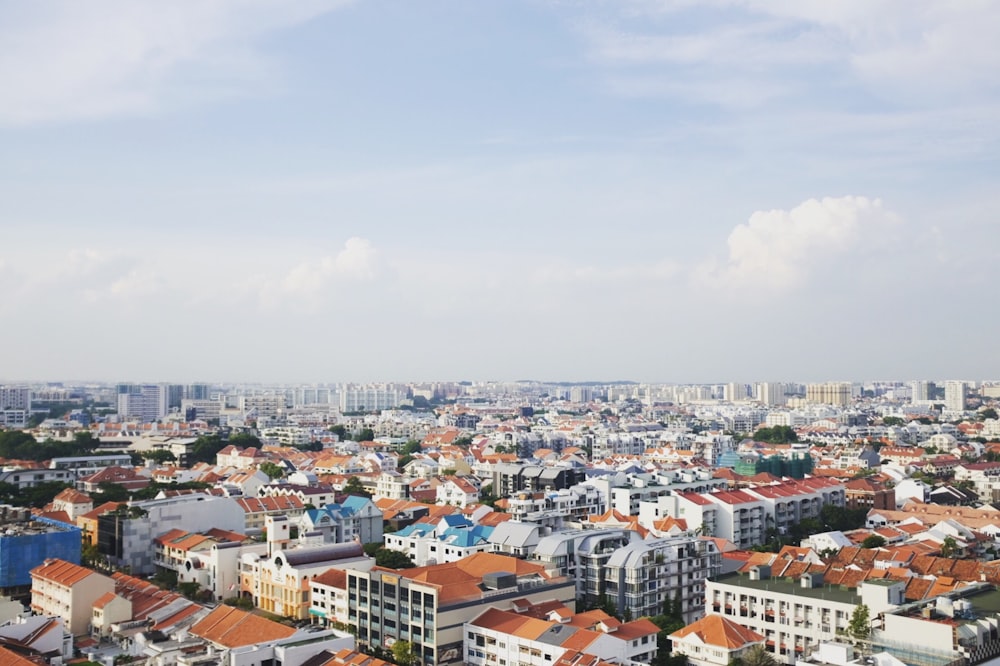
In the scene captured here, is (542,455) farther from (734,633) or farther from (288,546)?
(734,633)

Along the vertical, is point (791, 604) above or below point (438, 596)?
below

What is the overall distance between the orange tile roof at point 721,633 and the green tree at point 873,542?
547 centimetres

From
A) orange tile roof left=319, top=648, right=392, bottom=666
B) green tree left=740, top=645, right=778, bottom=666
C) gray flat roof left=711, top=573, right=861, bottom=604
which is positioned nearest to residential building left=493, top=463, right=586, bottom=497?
gray flat roof left=711, top=573, right=861, bottom=604

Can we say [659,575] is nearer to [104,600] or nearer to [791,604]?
[791,604]

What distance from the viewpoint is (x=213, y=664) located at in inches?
338

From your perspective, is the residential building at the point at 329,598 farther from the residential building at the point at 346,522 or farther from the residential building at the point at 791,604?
the residential building at the point at 791,604

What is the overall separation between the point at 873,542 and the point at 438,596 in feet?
26.6

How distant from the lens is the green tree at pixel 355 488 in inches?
802

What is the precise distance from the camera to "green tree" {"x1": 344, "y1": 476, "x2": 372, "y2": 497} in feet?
66.8

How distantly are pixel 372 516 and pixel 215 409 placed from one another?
1530 inches

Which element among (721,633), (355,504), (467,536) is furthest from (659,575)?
(355,504)

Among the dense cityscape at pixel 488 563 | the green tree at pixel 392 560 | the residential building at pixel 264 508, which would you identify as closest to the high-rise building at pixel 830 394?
the dense cityscape at pixel 488 563

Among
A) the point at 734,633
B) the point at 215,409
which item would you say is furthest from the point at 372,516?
the point at 215,409

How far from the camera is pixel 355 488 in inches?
825
